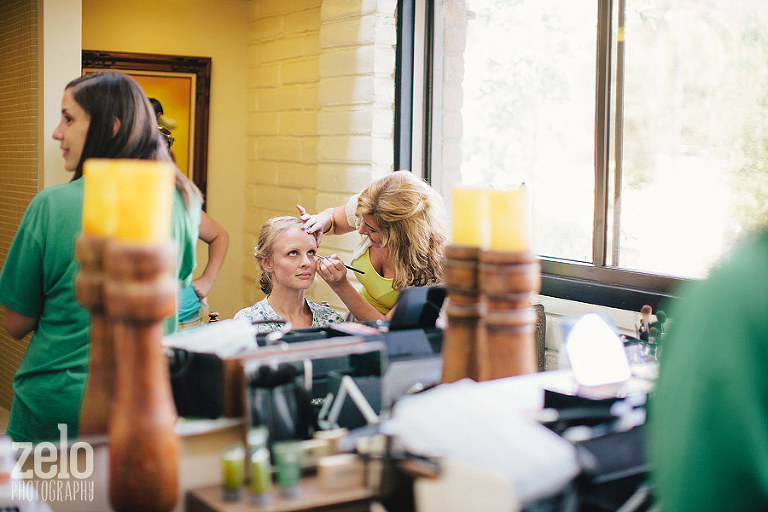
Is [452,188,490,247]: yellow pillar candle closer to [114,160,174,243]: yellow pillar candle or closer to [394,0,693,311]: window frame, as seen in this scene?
[114,160,174,243]: yellow pillar candle

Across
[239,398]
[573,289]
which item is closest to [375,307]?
[573,289]

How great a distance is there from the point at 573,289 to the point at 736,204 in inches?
23.7

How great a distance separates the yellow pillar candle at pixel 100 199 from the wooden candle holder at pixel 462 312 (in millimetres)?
591

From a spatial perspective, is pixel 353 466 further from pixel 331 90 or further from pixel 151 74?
pixel 151 74

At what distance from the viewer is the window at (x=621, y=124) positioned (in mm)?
2359

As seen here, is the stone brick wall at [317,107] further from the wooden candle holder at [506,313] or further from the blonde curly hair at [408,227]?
the wooden candle holder at [506,313]

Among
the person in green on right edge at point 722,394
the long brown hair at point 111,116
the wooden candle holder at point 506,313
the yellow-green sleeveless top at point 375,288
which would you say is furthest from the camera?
the yellow-green sleeveless top at point 375,288

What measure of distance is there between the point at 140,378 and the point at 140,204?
0.22 m

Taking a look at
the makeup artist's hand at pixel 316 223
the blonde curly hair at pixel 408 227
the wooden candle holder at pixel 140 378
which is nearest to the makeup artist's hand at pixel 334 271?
the blonde curly hair at pixel 408 227

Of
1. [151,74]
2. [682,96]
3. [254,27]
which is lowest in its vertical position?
[682,96]

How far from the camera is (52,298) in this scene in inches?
69.0

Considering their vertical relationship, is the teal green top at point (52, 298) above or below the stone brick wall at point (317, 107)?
below

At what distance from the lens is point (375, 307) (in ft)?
9.45

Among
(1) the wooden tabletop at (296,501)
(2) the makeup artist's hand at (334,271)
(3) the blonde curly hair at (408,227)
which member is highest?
(3) the blonde curly hair at (408,227)
